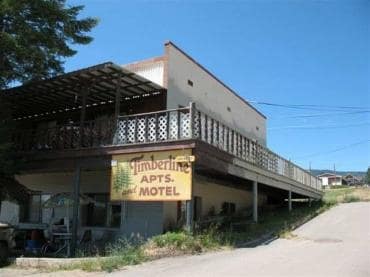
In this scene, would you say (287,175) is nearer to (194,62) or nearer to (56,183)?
(194,62)

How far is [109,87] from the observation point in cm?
2175

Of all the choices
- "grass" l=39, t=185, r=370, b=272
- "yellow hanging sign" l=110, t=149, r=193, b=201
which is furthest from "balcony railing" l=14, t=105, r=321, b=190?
"grass" l=39, t=185, r=370, b=272

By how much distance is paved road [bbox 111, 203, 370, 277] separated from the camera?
12641 mm

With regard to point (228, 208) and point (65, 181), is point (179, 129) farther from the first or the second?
point (228, 208)

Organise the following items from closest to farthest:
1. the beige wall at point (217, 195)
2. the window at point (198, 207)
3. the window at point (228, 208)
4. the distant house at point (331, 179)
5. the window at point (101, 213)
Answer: the window at point (101, 213), the window at point (198, 207), the beige wall at point (217, 195), the window at point (228, 208), the distant house at point (331, 179)

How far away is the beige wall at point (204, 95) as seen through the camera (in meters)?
22.8

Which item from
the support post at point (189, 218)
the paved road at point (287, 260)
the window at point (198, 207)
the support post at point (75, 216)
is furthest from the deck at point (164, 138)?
the paved road at point (287, 260)

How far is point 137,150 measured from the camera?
60.1ft

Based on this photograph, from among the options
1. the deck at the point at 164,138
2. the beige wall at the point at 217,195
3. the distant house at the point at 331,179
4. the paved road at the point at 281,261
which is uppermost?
the distant house at the point at 331,179

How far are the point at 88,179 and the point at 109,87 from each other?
4.44m

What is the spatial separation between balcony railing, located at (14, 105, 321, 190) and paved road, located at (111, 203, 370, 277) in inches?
158

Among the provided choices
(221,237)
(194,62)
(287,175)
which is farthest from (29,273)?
(287,175)

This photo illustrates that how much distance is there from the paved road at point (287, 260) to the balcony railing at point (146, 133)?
402cm

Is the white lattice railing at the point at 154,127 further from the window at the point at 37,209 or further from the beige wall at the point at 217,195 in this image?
the window at the point at 37,209
